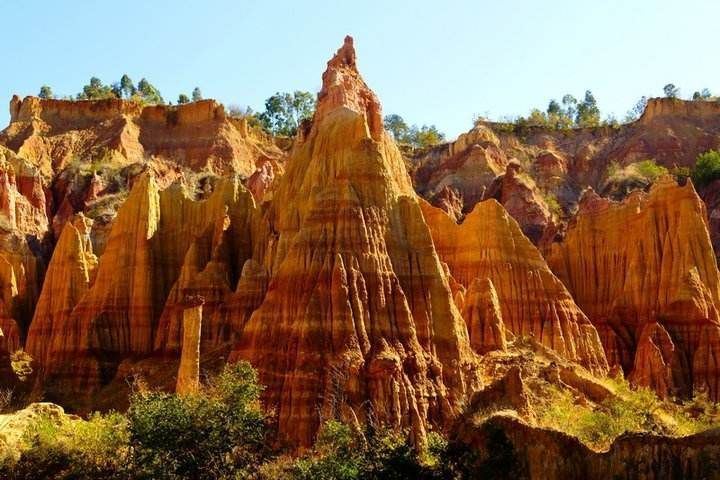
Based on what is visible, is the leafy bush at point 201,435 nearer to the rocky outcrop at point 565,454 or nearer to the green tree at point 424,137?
the rocky outcrop at point 565,454

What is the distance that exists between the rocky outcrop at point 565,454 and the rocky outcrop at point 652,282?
57.9 ft

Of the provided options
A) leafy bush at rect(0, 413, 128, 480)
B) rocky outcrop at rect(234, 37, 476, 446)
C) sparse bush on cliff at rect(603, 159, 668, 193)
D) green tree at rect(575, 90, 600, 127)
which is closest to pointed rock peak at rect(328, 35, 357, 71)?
rocky outcrop at rect(234, 37, 476, 446)

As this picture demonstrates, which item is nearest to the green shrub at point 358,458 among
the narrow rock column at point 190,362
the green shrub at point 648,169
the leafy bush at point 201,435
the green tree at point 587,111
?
the leafy bush at point 201,435

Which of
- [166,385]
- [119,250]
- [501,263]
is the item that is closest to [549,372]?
[501,263]

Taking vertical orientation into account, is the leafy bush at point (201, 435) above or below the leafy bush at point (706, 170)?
below

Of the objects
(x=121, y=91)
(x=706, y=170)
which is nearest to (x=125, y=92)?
(x=121, y=91)

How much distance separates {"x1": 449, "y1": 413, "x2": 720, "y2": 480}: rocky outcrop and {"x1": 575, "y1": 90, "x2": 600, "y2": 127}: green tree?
78.6 metres

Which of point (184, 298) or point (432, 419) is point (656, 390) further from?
point (184, 298)

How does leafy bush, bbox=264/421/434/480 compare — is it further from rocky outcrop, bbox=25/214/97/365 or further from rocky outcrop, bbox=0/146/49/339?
rocky outcrop, bbox=0/146/49/339

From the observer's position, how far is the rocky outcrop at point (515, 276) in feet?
139

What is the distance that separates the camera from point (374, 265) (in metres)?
33.2

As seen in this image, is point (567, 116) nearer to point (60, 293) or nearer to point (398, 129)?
point (398, 129)

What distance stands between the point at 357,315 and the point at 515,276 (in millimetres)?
13261

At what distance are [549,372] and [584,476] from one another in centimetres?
1138
